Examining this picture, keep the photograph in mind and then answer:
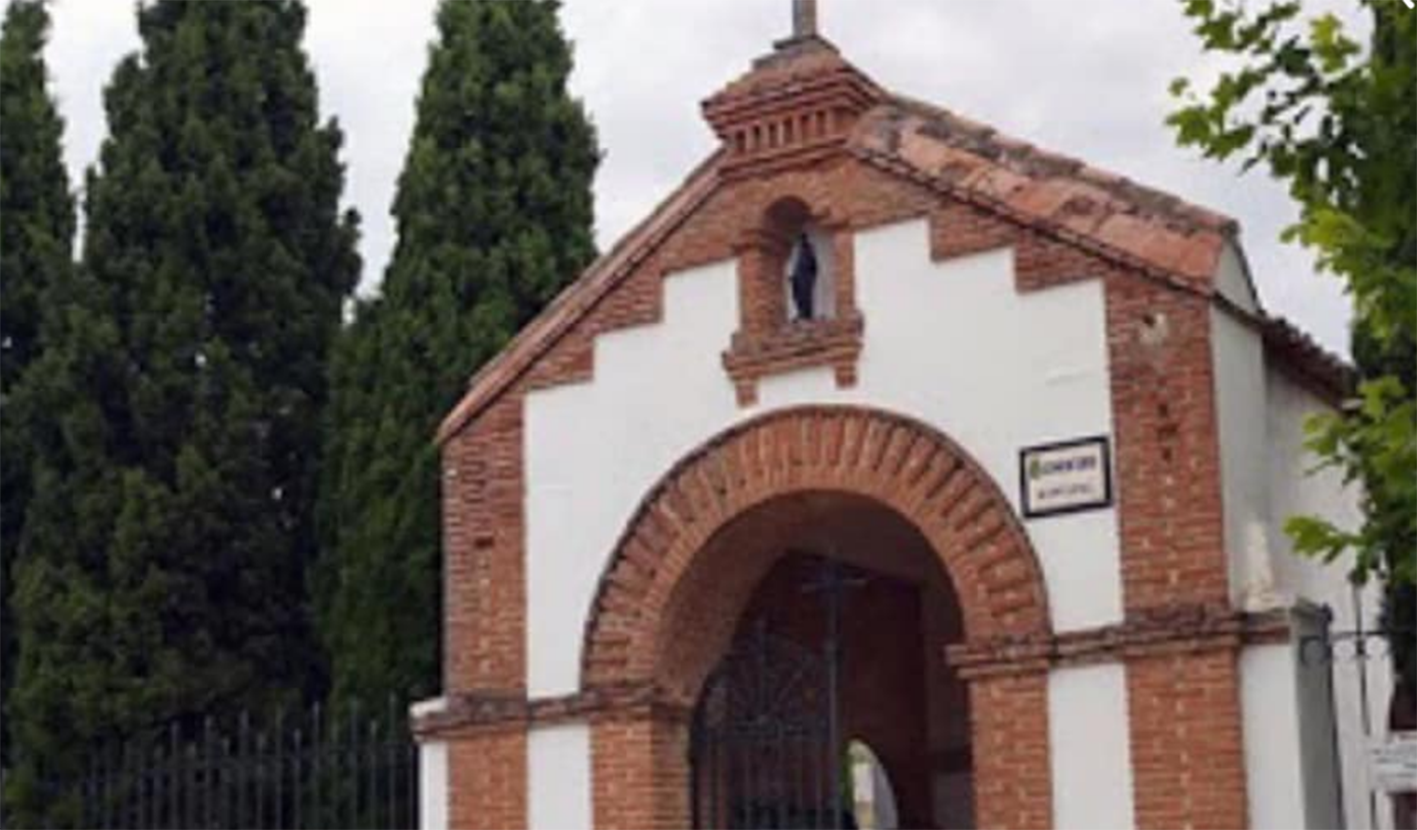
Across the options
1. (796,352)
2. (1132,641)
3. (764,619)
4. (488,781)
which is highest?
(796,352)

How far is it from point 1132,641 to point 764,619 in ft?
12.6

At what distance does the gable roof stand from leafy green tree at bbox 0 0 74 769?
635 cm

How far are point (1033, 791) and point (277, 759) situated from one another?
4.78 m

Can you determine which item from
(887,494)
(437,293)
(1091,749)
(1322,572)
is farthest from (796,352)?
(437,293)

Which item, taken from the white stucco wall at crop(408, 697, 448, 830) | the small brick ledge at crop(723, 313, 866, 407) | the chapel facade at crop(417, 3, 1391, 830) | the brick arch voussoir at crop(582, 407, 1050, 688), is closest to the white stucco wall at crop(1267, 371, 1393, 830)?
the chapel facade at crop(417, 3, 1391, 830)

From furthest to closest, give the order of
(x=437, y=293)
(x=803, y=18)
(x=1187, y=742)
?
(x=437, y=293), (x=803, y=18), (x=1187, y=742)

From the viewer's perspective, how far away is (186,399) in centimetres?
1911

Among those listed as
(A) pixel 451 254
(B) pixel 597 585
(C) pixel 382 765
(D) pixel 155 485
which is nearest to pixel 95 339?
(D) pixel 155 485

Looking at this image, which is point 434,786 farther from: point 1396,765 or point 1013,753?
point 1396,765

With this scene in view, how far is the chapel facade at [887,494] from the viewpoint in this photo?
39.6ft

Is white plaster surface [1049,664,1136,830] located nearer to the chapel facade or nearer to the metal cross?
the chapel facade

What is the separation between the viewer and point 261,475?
19.3m

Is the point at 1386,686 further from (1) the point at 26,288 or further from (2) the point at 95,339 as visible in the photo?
(1) the point at 26,288

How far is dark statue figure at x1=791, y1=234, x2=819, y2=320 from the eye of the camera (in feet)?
44.8
